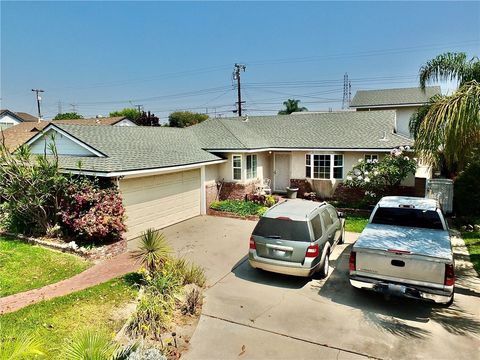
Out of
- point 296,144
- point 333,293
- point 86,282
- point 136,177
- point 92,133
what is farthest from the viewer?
point 296,144

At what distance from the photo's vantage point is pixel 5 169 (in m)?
10.7

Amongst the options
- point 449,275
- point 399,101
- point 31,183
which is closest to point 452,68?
point 449,275

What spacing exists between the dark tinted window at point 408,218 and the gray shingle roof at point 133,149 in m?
8.45

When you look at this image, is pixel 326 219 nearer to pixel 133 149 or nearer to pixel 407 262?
pixel 407 262

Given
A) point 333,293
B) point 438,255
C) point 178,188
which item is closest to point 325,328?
point 333,293

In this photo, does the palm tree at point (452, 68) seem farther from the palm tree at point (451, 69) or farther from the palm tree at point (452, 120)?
the palm tree at point (452, 120)

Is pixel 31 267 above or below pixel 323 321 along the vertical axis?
above

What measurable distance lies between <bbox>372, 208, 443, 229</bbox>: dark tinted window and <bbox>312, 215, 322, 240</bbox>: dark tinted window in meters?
1.56

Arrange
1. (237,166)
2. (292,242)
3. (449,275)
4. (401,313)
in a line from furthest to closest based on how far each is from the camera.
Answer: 1. (237,166)
2. (292,242)
3. (401,313)
4. (449,275)

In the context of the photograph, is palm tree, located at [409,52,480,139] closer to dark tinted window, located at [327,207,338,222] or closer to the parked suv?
dark tinted window, located at [327,207,338,222]

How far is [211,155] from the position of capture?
57.4ft

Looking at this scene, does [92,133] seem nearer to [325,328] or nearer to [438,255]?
[325,328]

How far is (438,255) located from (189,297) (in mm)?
5272

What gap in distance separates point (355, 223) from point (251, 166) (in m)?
6.92
